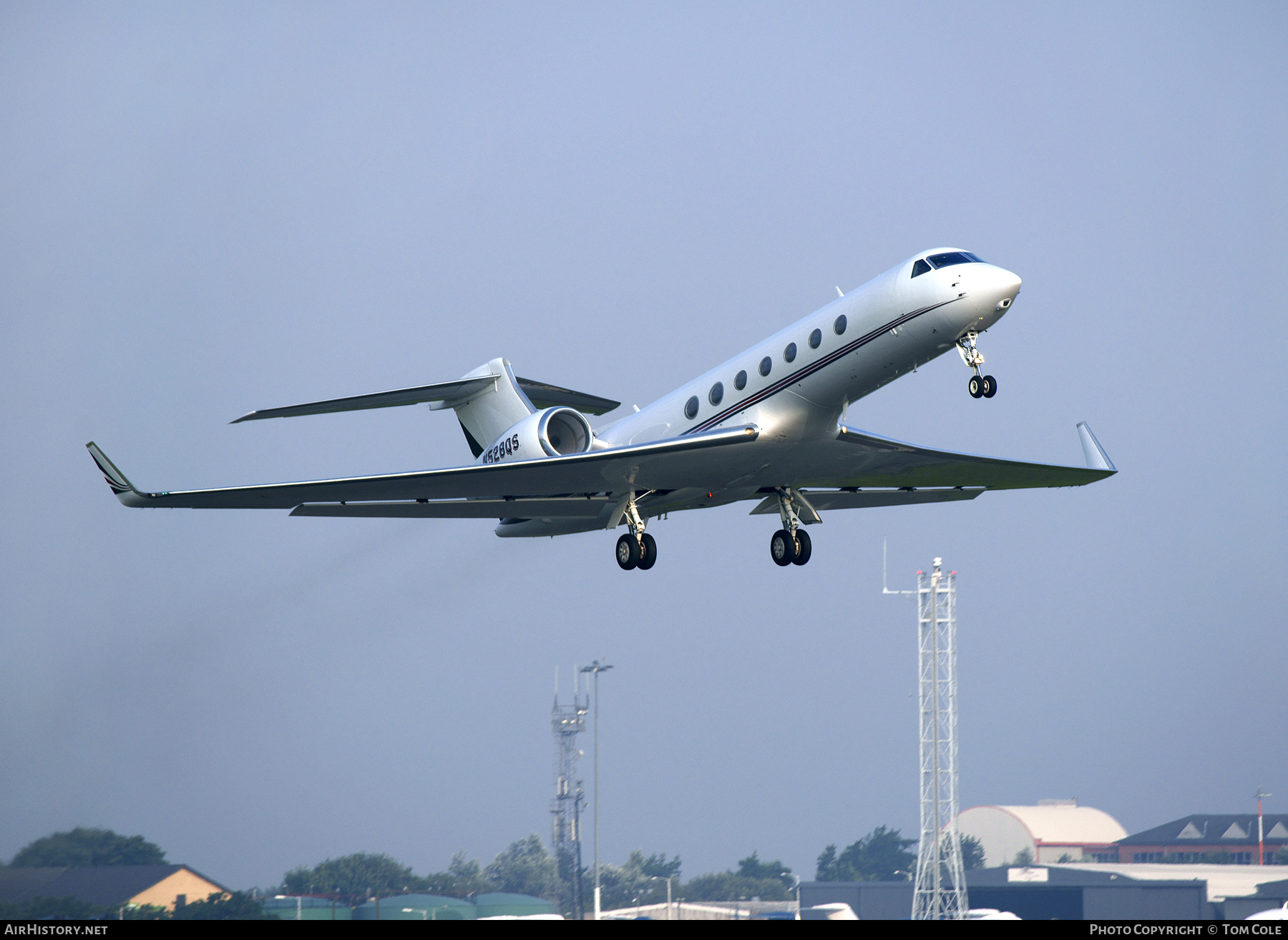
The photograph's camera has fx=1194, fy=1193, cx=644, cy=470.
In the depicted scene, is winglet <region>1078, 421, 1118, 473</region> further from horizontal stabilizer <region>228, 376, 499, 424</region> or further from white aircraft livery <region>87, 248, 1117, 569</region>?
horizontal stabilizer <region>228, 376, 499, 424</region>

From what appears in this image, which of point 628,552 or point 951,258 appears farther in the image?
point 628,552

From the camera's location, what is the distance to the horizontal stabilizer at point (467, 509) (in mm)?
20422

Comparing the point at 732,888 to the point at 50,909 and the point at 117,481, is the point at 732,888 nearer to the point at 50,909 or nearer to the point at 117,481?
the point at 50,909

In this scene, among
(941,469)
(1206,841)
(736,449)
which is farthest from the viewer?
(1206,841)

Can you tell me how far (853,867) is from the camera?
8481cm

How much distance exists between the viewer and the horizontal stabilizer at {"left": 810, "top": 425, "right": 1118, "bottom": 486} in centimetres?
1938

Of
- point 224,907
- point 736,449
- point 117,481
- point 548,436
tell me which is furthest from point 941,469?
point 224,907

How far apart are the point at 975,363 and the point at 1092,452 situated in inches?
308

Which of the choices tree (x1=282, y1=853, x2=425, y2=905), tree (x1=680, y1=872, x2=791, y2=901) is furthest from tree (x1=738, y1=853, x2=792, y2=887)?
tree (x1=282, y1=853, x2=425, y2=905)

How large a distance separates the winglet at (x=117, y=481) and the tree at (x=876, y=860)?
7117 centimetres

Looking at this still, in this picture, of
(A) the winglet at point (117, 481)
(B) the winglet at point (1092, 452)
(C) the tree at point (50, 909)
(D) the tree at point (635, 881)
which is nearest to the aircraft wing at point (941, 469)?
(B) the winglet at point (1092, 452)

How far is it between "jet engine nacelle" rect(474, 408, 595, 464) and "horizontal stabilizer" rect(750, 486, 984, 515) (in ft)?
14.5

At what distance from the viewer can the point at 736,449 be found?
18312 mm

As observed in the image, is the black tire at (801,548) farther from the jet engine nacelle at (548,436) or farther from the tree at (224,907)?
the tree at (224,907)
